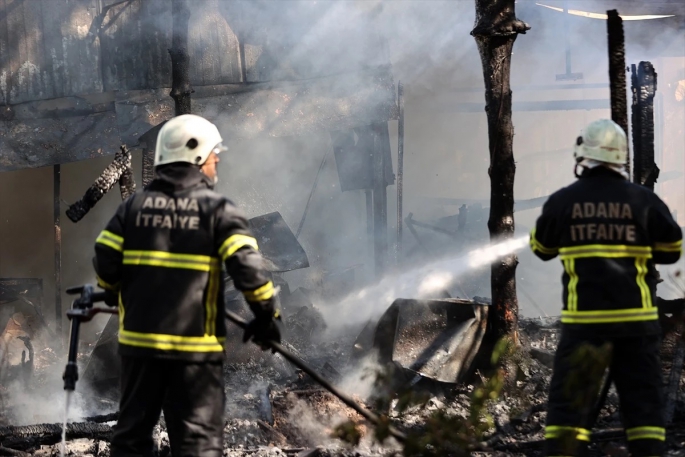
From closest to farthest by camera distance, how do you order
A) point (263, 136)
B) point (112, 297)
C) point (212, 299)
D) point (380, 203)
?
point (212, 299) → point (112, 297) → point (263, 136) → point (380, 203)

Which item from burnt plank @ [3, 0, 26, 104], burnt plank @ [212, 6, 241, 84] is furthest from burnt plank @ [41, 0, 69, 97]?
burnt plank @ [212, 6, 241, 84]

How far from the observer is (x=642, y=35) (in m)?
14.1

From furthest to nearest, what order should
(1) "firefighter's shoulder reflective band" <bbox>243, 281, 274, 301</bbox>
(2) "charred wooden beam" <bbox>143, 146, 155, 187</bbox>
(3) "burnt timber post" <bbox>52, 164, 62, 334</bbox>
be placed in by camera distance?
1. (3) "burnt timber post" <bbox>52, 164, 62, 334</bbox>
2. (2) "charred wooden beam" <bbox>143, 146, 155, 187</bbox>
3. (1) "firefighter's shoulder reflective band" <bbox>243, 281, 274, 301</bbox>

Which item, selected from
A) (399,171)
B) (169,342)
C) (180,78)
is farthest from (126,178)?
(399,171)

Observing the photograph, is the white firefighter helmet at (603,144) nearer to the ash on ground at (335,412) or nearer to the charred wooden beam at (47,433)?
the ash on ground at (335,412)

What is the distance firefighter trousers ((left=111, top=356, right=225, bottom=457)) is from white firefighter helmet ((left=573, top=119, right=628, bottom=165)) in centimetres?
235

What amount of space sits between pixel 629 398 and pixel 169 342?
2.44 metres

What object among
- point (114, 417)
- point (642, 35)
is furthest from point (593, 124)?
point (642, 35)

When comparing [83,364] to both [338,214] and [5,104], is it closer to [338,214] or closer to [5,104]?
[5,104]

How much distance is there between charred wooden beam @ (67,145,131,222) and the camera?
254 inches

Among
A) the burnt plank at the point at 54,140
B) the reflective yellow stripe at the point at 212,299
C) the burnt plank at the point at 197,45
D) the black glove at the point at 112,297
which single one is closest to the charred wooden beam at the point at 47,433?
the black glove at the point at 112,297

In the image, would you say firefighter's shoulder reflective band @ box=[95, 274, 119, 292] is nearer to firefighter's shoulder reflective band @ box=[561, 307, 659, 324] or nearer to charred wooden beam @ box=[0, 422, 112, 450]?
charred wooden beam @ box=[0, 422, 112, 450]

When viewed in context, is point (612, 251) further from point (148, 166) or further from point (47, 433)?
point (148, 166)

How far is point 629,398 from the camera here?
3996 millimetres
